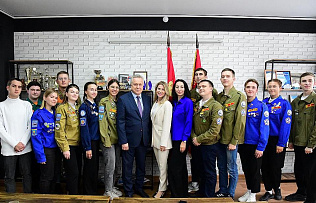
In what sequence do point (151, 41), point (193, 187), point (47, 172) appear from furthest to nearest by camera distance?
1. point (151, 41)
2. point (193, 187)
3. point (47, 172)

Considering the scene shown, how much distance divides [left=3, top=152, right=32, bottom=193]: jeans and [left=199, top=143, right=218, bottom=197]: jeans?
7.26ft

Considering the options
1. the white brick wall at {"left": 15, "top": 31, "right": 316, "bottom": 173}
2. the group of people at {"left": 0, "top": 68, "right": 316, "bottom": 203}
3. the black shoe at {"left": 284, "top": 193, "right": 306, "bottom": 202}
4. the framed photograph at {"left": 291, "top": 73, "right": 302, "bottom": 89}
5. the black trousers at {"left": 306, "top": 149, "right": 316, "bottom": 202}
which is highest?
the white brick wall at {"left": 15, "top": 31, "right": 316, "bottom": 173}

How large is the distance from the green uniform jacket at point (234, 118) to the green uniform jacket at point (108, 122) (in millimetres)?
1430

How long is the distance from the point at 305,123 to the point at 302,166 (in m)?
0.63

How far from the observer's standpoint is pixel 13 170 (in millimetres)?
2611

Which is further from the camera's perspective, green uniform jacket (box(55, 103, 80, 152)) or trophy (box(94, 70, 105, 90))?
trophy (box(94, 70, 105, 90))

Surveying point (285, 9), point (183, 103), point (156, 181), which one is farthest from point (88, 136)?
point (285, 9)

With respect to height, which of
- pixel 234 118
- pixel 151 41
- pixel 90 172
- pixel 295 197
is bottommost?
pixel 295 197

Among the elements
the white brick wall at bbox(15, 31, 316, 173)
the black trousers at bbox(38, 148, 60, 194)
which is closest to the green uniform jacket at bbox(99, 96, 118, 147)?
the black trousers at bbox(38, 148, 60, 194)

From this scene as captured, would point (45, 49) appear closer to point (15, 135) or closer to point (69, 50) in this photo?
point (69, 50)

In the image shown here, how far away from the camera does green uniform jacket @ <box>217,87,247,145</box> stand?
264 centimetres

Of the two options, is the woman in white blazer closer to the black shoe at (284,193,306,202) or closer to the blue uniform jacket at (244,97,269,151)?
the blue uniform jacket at (244,97,269,151)

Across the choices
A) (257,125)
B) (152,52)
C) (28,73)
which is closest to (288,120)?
(257,125)

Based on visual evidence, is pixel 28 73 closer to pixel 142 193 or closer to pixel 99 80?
pixel 99 80
